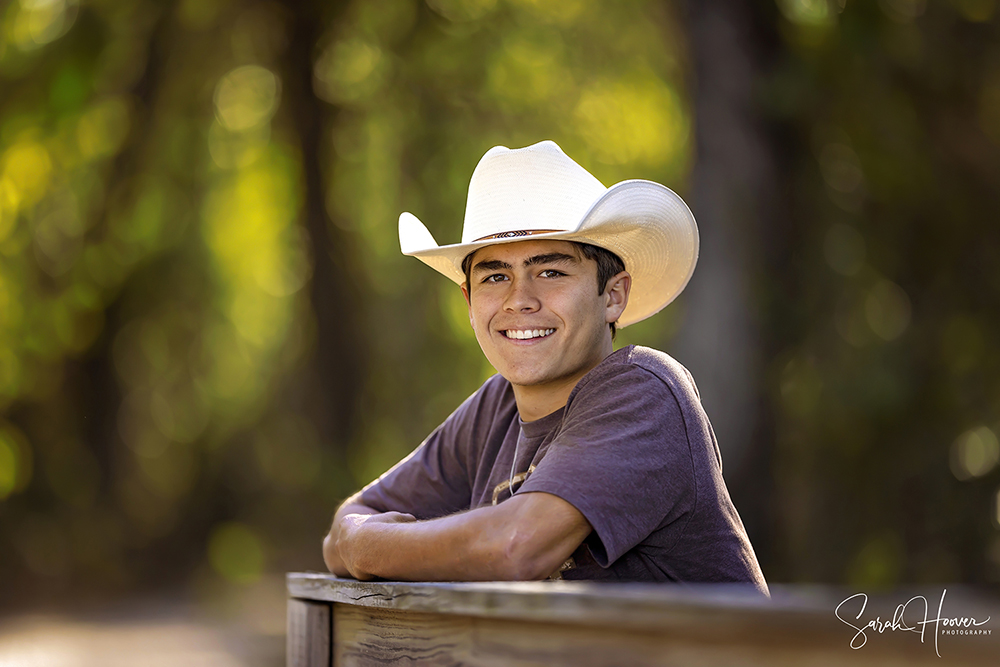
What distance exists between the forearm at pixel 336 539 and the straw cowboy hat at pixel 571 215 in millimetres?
791

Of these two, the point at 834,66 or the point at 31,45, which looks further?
the point at 31,45

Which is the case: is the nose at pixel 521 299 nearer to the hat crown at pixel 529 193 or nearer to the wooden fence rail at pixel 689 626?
the hat crown at pixel 529 193

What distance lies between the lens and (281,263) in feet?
51.9

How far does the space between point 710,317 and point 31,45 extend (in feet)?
22.1

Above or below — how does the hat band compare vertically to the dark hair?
above

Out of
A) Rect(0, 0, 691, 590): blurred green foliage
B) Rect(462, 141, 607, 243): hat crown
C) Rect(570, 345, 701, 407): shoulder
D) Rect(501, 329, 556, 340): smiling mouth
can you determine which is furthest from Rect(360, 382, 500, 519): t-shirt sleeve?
Rect(0, 0, 691, 590): blurred green foliage

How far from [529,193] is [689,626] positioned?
175 cm

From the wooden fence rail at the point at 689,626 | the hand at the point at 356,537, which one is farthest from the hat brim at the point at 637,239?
the wooden fence rail at the point at 689,626

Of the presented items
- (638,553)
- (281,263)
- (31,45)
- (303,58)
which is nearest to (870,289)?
(303,58)

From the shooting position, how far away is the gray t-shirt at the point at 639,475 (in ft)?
7.36

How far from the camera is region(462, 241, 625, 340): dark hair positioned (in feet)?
9.61

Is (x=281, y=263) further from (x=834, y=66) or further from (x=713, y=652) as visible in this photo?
(x=713, y=652)
